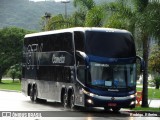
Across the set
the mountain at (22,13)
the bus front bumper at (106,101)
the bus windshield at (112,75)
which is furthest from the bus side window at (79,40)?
the mountain at (22,13)

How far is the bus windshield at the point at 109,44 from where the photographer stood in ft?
76.9

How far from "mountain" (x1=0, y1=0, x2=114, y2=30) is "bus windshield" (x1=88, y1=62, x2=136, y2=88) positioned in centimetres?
15088

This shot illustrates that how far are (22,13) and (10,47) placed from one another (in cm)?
9497

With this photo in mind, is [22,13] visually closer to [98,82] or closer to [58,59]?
[58,59]

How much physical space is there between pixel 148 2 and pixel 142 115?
22.5ft

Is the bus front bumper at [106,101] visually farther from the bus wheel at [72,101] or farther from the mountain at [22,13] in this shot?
the mountain at [22,13]

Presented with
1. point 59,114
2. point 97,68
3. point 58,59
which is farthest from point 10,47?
point 59,114

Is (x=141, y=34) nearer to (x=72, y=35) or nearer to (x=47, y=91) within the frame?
(x=72, y=35)

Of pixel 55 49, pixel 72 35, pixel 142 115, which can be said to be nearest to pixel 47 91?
pixel 55 49

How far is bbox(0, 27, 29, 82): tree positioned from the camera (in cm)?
9088

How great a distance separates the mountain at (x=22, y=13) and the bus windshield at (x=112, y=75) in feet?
495

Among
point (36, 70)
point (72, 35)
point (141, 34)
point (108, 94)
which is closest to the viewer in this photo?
point (108, 94)

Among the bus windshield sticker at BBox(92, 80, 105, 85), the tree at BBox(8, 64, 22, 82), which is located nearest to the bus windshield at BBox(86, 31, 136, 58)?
the bus windshield sticker at BBox(92, 80, 105, 85)

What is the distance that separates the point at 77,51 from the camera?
79.0 ft
